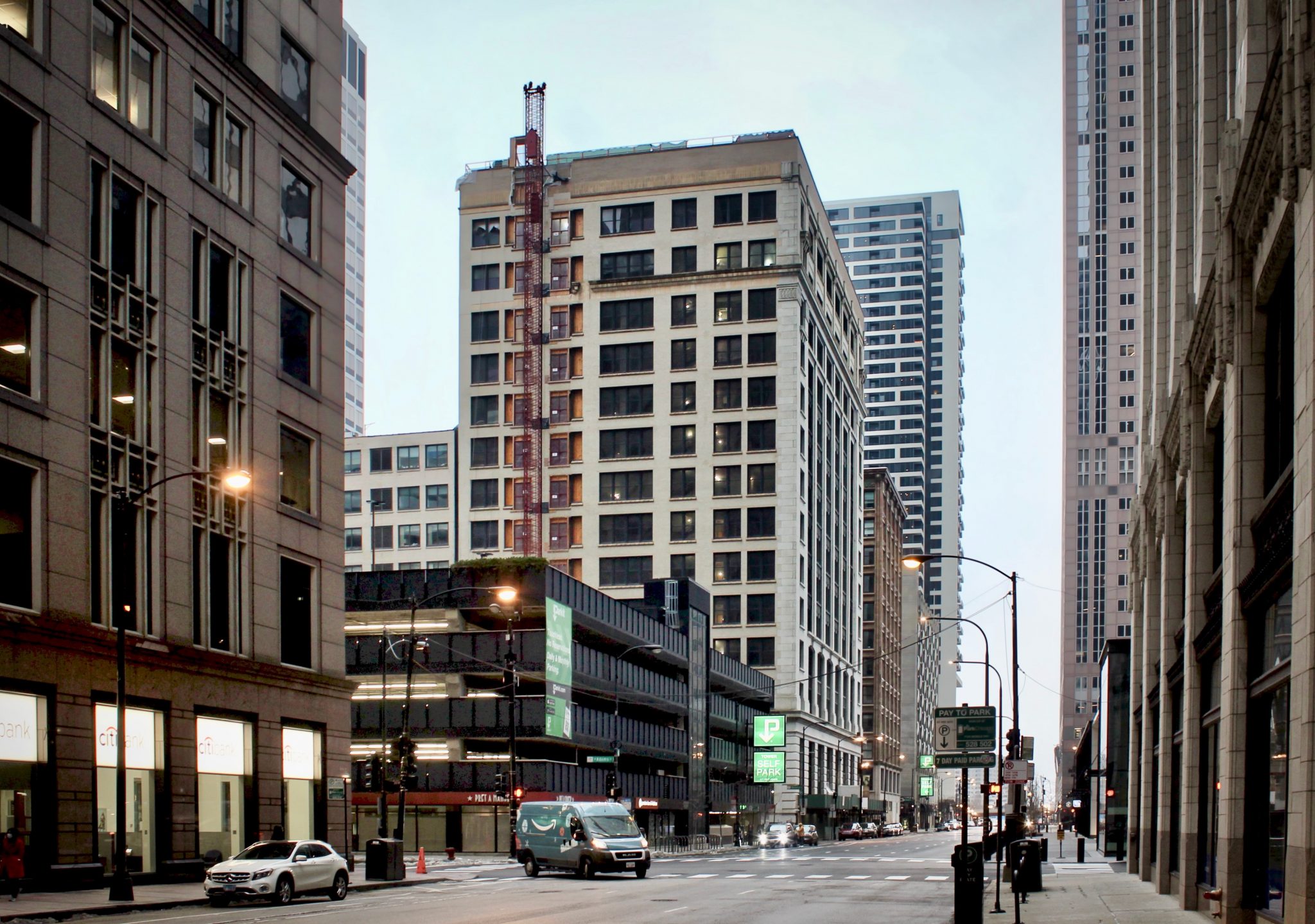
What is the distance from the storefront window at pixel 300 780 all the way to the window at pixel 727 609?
2885 inches

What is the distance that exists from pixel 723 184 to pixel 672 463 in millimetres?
23382

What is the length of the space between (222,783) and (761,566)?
79644 millimetres

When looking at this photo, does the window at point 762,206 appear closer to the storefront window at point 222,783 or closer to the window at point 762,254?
the window at point 762,254

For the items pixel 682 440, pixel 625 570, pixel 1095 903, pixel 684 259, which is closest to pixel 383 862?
pixel 1095 903

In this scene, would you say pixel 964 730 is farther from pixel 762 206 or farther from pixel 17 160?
pixel 762 206

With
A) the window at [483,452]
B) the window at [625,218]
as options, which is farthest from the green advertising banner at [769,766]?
the window at [625,218]

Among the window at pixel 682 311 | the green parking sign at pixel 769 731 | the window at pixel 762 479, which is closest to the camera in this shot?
the green parking sign at pixel 769 731

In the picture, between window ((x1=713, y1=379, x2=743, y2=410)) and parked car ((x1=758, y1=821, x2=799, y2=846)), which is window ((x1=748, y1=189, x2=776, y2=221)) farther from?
parked car ((x1=758, y1=821, x2=799, y2=846))

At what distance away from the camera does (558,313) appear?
400ft

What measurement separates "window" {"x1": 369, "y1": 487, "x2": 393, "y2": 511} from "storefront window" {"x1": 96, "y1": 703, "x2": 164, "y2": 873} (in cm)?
9588

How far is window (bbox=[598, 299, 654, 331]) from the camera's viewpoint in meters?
121

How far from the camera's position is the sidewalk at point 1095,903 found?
28.4 metres

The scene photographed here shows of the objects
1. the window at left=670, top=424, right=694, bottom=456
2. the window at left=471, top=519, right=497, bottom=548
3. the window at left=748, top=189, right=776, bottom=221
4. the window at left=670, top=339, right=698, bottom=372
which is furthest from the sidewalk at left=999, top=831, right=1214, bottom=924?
the window at left=748, top=189, right=776, bottom=221

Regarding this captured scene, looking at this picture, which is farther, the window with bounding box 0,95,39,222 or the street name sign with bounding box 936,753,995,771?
the window with bounding box 0,95,39,222
